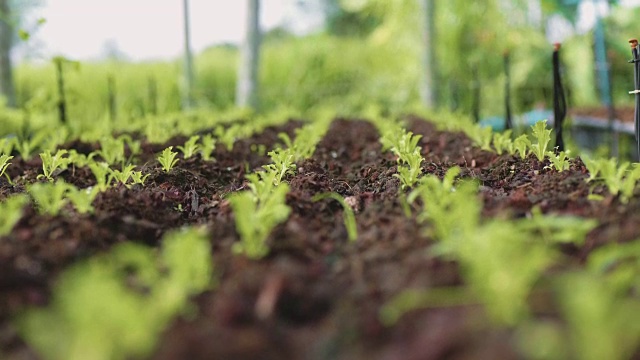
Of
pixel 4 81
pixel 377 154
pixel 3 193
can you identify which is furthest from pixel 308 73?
pixel 3 193

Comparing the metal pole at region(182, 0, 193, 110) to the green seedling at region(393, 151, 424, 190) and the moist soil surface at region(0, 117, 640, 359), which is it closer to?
the moist soil surface at region(0, 117, 640, 359)

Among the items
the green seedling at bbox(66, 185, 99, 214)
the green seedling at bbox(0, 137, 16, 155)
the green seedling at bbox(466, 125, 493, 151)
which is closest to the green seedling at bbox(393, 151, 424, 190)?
the green seedling at bbox(466, 125, 493, 151)

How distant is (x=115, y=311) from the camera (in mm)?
1046

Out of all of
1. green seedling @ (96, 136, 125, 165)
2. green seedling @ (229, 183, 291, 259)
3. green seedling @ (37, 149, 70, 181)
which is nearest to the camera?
green seedling @ (229, 183, 291, 259)

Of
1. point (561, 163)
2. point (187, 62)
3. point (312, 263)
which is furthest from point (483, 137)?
point (187, 62)

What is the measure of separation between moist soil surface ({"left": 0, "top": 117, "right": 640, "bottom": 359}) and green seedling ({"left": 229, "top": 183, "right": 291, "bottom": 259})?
0.09 ft

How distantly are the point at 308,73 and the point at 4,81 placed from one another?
6929 millimetres

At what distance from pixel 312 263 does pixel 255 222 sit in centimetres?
21

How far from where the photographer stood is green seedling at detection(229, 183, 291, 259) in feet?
5.34

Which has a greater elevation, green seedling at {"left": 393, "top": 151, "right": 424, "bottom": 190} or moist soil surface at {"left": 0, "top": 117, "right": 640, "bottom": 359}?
green seedling at {"left": 393, "top": 151, "right": 424, "bottom": 190}

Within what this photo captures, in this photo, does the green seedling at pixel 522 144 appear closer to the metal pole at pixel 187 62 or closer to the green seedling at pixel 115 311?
the green seedling at pixel 115 311

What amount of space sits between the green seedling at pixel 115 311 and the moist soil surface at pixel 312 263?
1.2 inches

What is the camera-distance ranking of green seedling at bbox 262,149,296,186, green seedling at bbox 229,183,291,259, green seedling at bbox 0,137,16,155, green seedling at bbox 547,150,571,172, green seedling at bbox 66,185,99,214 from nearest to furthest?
green seedling at bbox 229,183,291,259
green seedling at bbox 66,185,99,214
green seedling at bbox 547,150,571,172
green seedling at bbox 262,149,296,186
green seedling at bbox 0,137,16,155

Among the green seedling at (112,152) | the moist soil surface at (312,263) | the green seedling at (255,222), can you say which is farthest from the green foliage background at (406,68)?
the green seedling at (255,222)
